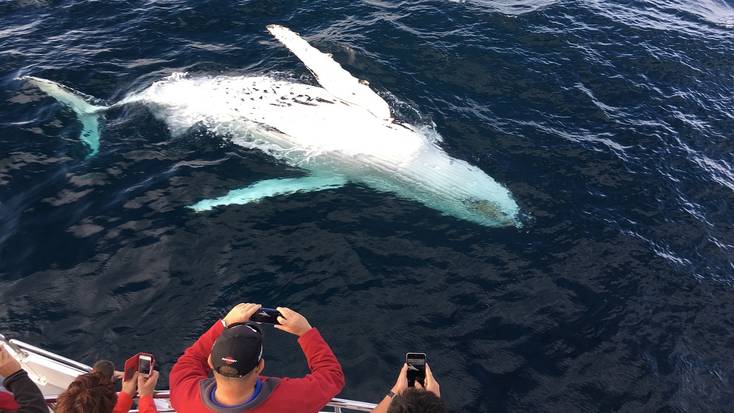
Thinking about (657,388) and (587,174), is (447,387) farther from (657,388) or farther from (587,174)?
(587,174)

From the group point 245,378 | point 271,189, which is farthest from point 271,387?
point 271,189

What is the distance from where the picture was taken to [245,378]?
4980mm

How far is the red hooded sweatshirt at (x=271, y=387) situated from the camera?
512 cm

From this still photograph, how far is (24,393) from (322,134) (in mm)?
9402

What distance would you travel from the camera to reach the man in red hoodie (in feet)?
16.2

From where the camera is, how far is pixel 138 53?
17625 millimetres

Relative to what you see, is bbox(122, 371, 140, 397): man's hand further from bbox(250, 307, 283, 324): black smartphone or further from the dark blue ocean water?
the dark blue ocean water

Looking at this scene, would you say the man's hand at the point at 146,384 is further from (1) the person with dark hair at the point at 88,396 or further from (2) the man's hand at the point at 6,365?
(2) the man's hand at the point at 6,365

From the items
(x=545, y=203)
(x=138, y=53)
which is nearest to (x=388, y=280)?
(x=545, y=203)

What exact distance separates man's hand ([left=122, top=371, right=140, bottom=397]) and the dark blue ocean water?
11.3ft

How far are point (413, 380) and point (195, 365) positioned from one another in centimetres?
260

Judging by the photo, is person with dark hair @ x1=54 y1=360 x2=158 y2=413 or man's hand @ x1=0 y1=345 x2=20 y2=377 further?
man's hand @ x1=0 y1=345 x2=20 y2=377

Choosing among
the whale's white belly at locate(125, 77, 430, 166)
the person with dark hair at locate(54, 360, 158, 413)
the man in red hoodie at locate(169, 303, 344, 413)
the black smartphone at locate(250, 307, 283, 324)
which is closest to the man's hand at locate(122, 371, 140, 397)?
the person with dark hair at locate(54, 360, 158, 413)

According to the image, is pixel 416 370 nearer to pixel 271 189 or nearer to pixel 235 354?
pixel 235 354
